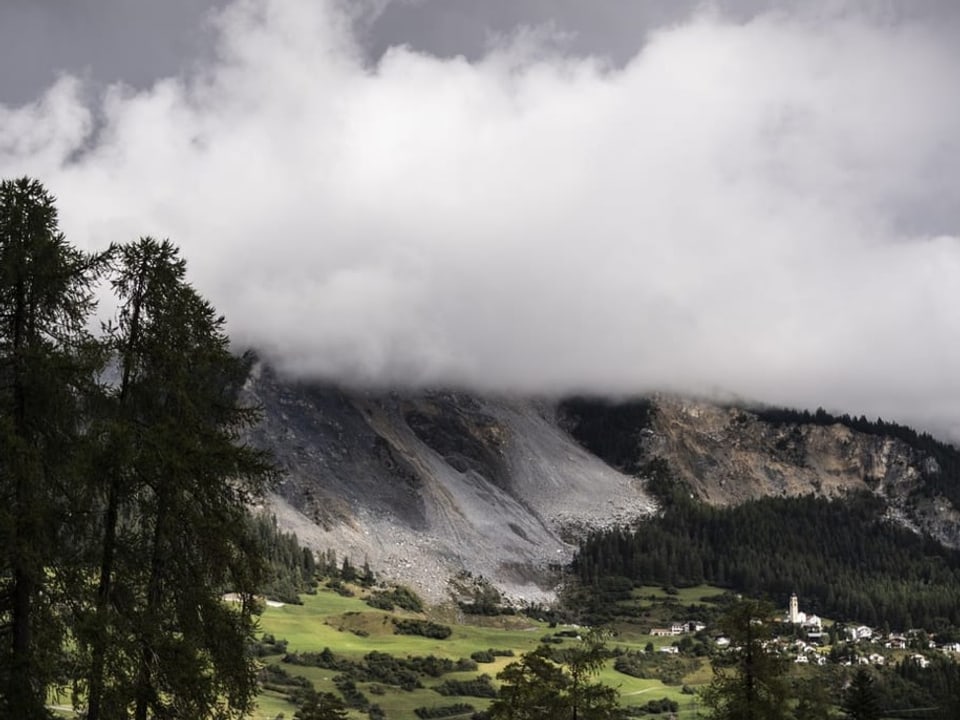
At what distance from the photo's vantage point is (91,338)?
21.1 metres

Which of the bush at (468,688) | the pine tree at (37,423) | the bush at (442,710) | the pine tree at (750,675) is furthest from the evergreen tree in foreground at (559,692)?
the bush at (468,688)

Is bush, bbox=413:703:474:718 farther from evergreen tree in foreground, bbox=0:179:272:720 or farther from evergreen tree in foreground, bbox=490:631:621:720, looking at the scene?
evergreen tree in foreground, bbox=0:179:272:720

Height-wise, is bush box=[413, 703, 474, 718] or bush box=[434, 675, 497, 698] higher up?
bush box=[434, 675, 497, 698]

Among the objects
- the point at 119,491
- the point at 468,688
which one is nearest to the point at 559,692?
the point at 119,491

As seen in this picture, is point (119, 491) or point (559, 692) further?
point (559, 692)

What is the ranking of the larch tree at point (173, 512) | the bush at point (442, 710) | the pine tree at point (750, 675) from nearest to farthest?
the larch tree at point (173, 512) → the pine tree at point (750, 675) → the bush at point (442, 710)

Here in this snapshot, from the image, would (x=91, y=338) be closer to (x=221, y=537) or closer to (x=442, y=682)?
(x=221, y=537)

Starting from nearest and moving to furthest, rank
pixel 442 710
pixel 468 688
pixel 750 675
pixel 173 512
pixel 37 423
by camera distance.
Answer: pixel 37 423
pixel 173 512
pixel 750 675
pixel 442 710
pixel 468 688

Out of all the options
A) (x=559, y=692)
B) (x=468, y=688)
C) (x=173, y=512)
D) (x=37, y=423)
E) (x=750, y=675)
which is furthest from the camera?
(x=468, y=688)

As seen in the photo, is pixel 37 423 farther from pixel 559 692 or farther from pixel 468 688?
pixel 468 688

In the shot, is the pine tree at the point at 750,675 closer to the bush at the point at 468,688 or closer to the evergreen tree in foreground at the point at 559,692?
the evergreen tree in foreground at the point at 559,692

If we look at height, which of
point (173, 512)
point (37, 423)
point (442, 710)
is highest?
point (37, 423)

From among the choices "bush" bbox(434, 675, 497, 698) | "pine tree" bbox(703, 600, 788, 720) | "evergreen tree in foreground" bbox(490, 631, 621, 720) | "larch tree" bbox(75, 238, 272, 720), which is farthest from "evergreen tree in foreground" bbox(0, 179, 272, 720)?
"bush" bbox(434, 675, 497, 698)

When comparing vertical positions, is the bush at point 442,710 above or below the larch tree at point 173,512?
below
